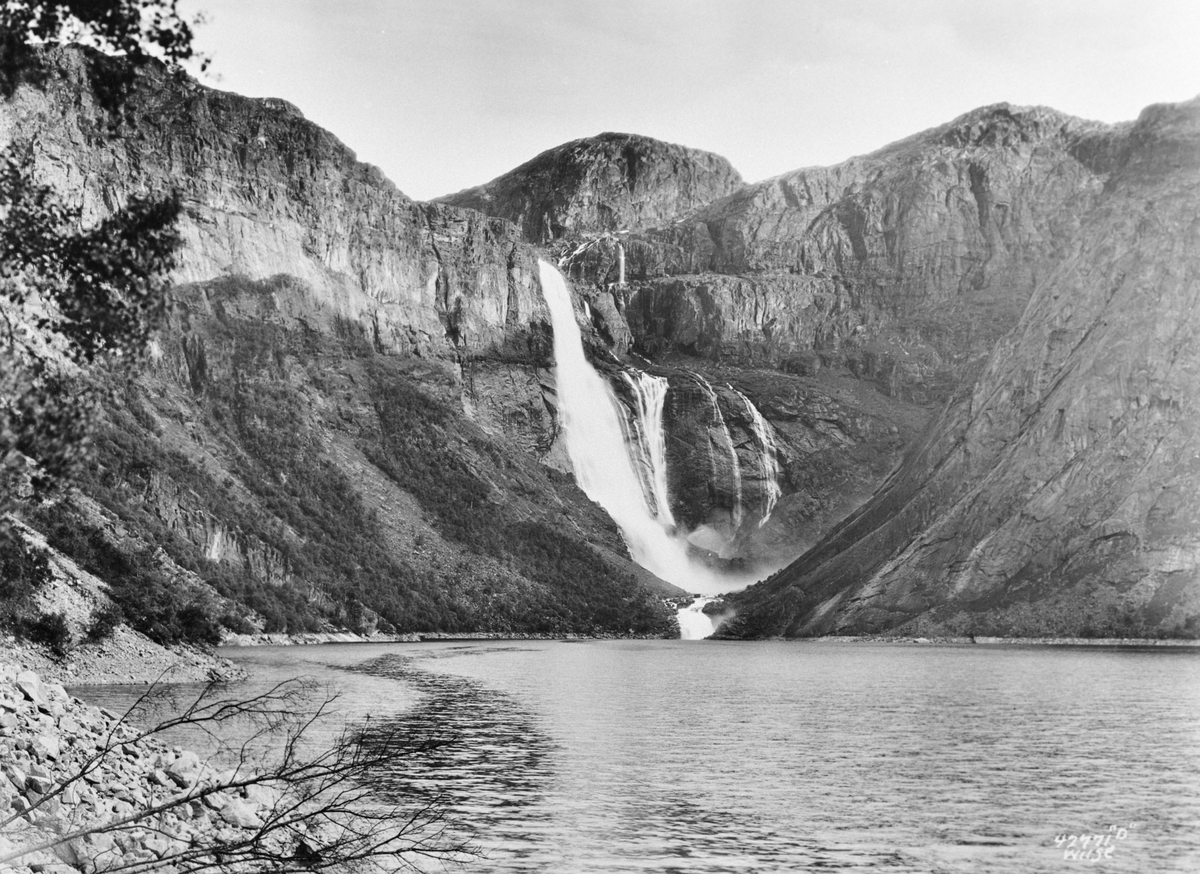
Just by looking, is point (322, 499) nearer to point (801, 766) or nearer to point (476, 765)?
point (476, 765)

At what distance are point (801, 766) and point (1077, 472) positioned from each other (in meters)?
102

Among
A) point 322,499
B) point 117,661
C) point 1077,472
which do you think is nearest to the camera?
point 117,661

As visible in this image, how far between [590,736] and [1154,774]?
18383mm

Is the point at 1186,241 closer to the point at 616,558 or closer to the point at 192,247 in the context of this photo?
the point at 616,558

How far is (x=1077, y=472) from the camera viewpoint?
129000mm

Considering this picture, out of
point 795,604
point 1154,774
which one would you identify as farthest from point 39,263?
point 795,604

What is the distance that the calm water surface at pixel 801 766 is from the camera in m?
24.3

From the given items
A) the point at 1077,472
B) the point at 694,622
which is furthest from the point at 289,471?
the point at 1077,472

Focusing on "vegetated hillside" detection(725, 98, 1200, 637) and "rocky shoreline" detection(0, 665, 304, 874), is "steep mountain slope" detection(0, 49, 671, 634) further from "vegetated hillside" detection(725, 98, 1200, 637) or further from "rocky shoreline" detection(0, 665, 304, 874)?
"rocky shoreline" detection(0, 665, 304, 874)

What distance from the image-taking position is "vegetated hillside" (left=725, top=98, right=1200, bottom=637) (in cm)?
11788

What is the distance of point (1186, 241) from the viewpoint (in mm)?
134125

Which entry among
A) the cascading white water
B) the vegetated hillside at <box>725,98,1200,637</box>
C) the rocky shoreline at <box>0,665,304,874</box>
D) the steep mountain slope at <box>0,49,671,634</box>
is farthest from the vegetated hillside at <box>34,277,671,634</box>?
the rocky shoreline at <box>0,665,304,874</box>

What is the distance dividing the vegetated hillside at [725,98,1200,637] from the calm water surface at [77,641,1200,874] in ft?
139

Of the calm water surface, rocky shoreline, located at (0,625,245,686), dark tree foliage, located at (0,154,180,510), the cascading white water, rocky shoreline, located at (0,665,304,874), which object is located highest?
dark tree foliage, located at (0,154,180,510)
